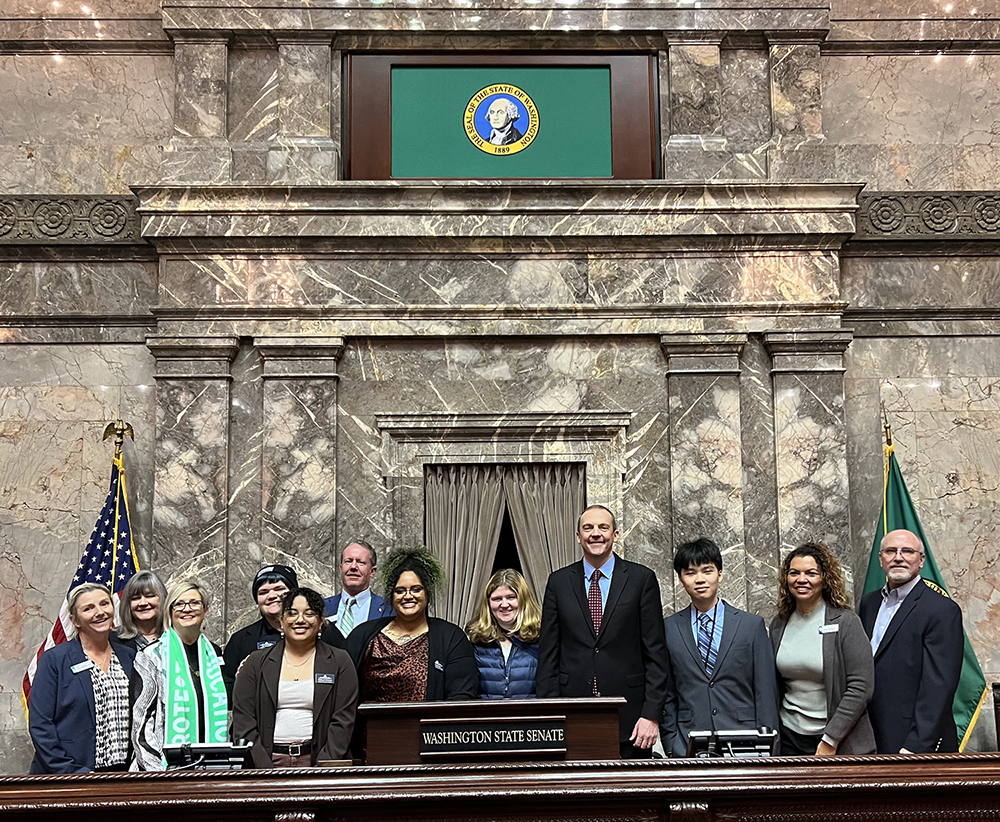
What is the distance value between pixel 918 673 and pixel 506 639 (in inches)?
80.2

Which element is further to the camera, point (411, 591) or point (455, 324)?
point (455, 324)

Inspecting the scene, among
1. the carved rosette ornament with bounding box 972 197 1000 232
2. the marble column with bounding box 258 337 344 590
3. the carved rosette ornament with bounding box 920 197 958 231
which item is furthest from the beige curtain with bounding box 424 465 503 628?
the carved rosette ornament with bounding box 972 197 1000 232

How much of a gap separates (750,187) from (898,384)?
1798mm

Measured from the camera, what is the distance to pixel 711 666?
6051 millimetres

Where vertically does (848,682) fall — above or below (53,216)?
below

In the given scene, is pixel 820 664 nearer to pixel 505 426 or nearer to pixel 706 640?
pixel 706 640

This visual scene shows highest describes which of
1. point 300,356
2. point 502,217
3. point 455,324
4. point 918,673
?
point 502,217

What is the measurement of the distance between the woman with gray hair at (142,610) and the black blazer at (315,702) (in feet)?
2.51

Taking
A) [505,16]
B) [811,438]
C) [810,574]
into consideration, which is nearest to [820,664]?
[810,574]

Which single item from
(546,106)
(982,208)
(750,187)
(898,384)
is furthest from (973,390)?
(546,106)

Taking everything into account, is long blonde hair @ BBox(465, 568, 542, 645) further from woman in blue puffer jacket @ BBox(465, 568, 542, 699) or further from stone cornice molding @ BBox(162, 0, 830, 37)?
stone cornice molding @ BBox(162, 0, 830, 37)

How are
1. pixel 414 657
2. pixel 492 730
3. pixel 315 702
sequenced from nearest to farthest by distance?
pixel 492 730, pixel 315 702, pixel 414 657

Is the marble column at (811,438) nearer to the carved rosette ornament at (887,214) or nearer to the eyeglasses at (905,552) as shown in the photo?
the carved rosette ornament at (887,214)

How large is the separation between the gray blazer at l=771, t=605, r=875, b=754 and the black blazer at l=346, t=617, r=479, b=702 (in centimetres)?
167
